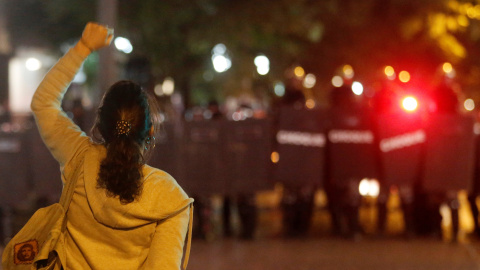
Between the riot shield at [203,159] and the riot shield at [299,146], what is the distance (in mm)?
821

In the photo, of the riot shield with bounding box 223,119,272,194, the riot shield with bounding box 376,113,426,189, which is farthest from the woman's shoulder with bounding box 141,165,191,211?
the riot shield with bounding box 376,113,426,189

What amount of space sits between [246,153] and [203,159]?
2.00 ft

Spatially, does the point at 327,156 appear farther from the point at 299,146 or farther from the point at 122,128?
the point at 122,128

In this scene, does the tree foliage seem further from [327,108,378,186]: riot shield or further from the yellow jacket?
the yellow jacket

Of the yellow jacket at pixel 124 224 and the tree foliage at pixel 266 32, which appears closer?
the yellow jacket at pixel 124 224

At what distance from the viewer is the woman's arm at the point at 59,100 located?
11.0 ft

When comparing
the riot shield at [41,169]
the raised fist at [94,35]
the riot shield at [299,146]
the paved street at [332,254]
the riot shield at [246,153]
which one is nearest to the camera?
the raised fist at [94,35]

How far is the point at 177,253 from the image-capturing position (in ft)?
10.0

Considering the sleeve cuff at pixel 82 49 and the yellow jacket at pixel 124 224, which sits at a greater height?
the sleeve cuff at pixel 82 49

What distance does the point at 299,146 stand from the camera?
11.9m

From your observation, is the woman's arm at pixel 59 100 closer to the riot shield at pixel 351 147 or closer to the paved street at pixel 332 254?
the paved street at pixel 332 254

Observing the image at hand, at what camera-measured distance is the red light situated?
12367mm

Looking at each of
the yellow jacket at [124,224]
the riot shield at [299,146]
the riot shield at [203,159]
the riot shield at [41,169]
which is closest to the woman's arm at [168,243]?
the yellow jacket at [124,224]

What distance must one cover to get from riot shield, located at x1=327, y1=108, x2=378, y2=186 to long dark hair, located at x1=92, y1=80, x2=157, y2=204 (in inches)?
351
